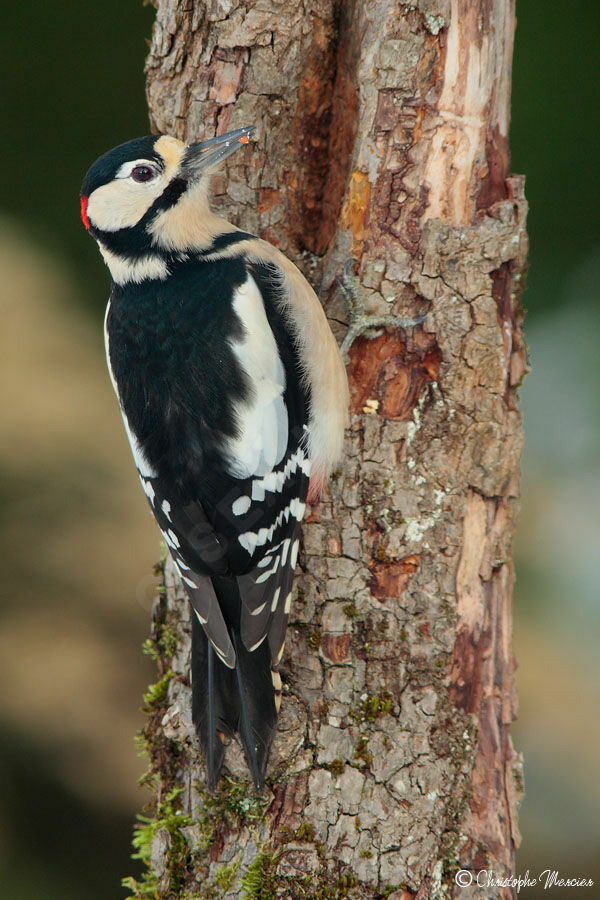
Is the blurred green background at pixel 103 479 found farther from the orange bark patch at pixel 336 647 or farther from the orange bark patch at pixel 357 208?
the orange bark patch at pixel 336 647

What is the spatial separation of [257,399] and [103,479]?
49.8 inches

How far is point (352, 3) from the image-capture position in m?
1.86

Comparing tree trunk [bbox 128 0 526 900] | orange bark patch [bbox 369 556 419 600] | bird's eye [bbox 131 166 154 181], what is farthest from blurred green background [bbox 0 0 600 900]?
orange bark patch [bbox 369 556 419 600]

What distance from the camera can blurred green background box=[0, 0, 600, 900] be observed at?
2637 mm

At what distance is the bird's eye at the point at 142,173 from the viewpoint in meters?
1.85

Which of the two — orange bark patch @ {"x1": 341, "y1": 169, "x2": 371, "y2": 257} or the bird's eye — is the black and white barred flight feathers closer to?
the bird's eye

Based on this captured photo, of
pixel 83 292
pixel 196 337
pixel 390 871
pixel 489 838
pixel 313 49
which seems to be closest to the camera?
pixel 390 871

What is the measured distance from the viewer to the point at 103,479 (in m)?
2.84

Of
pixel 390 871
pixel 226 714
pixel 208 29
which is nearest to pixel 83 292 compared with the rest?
pixel 208 29

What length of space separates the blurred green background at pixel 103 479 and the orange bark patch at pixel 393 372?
104 centimetres

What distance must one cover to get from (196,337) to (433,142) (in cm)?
67

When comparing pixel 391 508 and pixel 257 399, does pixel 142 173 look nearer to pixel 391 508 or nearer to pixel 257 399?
pixel 257 399

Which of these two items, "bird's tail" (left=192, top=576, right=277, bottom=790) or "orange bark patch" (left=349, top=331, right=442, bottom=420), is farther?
"orange bark patch" (left=349, top=331, right=442, bottom=420)

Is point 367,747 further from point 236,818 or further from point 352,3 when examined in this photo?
point 352,3
